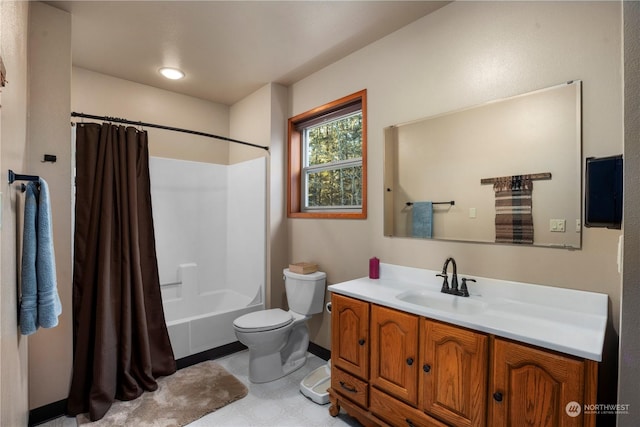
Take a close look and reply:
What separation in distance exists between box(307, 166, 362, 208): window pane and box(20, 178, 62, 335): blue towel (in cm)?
191

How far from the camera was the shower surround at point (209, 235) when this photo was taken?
3016 millimetres

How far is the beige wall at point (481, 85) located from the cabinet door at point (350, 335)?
53 cm

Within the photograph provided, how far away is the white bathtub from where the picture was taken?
2.44m

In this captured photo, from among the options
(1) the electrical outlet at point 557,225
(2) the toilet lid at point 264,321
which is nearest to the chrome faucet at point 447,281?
(1) the electrical outlet at point 557,225

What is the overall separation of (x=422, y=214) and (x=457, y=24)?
1.16 metres

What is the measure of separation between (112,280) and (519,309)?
2492 mm

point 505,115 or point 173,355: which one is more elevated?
point 505,115

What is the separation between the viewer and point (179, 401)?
6.56 ft

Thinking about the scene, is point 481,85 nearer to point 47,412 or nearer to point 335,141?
point 335,141

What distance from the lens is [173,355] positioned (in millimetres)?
2355

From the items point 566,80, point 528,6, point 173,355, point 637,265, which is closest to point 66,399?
point 173,355

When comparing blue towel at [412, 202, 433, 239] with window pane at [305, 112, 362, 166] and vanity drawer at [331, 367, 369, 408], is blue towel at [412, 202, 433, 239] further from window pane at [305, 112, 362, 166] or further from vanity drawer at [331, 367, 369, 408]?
vanity drawer at [331, 367, 369, 408]

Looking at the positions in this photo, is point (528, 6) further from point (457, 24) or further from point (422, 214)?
point (422, 214)

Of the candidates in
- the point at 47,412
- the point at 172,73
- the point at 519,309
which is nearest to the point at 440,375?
the point at 519,309
